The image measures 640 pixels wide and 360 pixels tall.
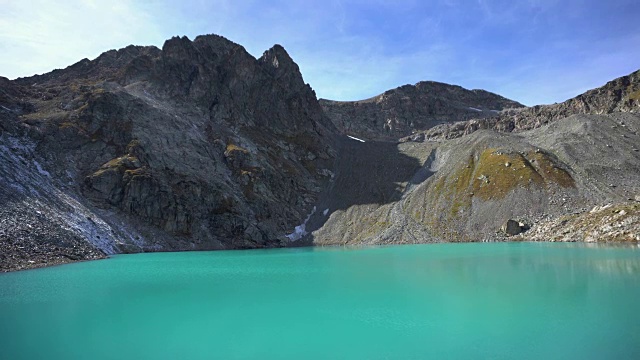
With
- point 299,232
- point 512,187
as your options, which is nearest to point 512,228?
point 512,187

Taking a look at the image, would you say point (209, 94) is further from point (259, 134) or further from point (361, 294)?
point (361, 294)

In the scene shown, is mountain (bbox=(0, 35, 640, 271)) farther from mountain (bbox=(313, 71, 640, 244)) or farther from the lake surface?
the lake surface

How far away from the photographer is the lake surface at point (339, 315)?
54.3 feet

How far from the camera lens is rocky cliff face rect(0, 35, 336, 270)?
78.0 m

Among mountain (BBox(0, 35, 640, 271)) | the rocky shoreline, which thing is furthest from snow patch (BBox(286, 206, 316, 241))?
the rocky shoreline

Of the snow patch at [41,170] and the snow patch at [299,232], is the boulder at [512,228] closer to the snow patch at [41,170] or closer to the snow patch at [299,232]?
the snow patch at [299,232]

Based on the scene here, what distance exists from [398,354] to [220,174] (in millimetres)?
89587

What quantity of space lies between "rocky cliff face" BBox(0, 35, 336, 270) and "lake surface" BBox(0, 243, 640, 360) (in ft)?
115

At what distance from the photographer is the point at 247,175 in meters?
104

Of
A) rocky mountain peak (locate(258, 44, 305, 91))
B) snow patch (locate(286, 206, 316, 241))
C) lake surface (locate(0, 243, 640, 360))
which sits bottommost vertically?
snow patch (locate(286, 206, 316, 241))

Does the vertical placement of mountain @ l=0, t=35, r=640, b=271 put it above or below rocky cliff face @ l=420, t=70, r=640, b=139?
below

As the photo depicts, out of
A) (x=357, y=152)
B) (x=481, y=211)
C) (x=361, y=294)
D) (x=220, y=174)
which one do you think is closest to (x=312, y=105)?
(x=357, y=152)

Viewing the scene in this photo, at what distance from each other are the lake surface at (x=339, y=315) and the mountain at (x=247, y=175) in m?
26.7

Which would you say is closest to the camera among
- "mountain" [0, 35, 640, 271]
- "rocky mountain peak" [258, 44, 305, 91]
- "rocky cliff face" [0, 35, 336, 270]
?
"mountain" [0, 35, 640, 271]
